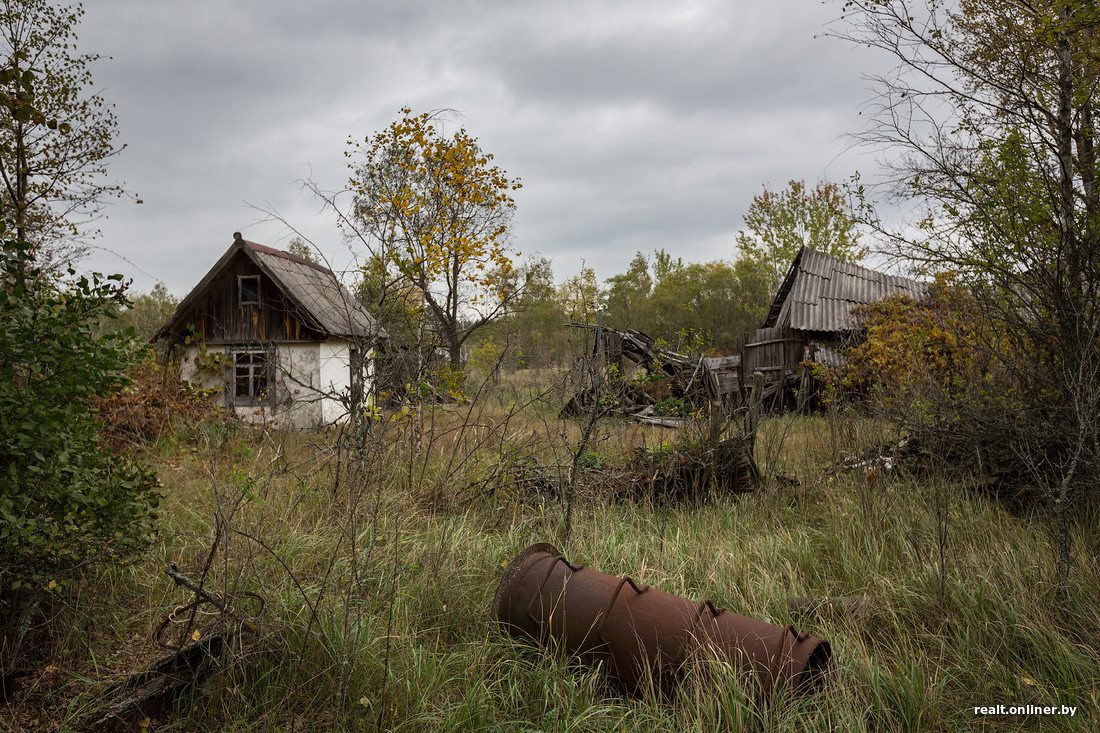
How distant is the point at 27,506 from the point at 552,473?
3872 millimetres

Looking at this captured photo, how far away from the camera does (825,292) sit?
16516mm

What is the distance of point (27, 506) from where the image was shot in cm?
281

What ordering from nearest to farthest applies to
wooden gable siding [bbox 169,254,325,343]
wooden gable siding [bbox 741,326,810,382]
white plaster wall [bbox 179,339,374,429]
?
white plaster wall [bbox 179,339,374,429]
wooden gable siding [bbox 169,254,325,343]
wooden gable siding [bbox 741,326,810,382]

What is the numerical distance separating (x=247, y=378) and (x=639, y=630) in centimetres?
1483

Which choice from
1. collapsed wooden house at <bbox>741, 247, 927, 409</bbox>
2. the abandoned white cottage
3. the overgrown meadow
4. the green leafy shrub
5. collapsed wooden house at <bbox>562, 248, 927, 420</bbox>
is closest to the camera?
the overgrown meadow

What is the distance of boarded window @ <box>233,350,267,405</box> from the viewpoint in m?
15.0

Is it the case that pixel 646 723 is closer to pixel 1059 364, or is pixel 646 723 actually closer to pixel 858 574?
pixel 858 574

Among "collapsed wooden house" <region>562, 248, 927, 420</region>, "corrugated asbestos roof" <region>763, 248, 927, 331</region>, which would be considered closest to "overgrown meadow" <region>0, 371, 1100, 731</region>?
"collapsed wooden house" <region>562, 248, 927, 420</region>

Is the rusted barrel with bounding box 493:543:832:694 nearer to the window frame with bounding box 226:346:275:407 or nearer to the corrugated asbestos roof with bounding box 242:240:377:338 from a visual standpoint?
the corrugated asbestos roof with bounding box 242:240:377:338

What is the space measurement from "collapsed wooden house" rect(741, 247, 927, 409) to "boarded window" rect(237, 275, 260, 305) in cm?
1198

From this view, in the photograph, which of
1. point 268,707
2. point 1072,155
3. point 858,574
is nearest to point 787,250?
point 1072,155

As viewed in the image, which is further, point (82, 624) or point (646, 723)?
point (82, 624)

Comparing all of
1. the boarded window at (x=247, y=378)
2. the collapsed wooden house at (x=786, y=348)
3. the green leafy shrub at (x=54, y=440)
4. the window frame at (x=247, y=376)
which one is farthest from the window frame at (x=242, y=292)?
the green leafy shrub at (x=54, y=440)

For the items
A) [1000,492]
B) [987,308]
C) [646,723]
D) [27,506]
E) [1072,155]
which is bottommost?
[646,723]
